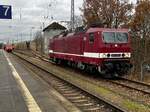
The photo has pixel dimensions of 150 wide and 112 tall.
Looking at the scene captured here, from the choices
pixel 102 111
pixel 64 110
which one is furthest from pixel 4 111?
pixel 102 111

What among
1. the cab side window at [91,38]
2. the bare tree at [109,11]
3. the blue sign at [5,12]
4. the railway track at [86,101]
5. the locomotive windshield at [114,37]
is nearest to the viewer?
the railway track at [86,101]

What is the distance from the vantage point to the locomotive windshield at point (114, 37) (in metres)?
24.0

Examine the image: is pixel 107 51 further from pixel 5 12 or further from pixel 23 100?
pixel 5 12

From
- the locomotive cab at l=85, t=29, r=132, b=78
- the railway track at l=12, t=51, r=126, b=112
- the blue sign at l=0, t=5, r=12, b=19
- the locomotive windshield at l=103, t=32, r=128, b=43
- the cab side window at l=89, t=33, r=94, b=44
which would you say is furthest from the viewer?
the blue sign at l=0, t=5, r=12, b=19

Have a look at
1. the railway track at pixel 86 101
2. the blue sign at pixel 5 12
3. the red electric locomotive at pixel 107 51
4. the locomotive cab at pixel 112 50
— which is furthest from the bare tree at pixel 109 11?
the railway track at pixel 86 101

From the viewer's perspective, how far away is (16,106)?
13273 millimetres

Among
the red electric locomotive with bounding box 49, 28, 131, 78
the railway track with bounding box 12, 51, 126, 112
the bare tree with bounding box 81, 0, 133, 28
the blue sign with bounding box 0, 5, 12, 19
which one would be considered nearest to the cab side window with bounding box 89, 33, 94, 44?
the red electric locomotive with bounding box 49, 28, 131, 78

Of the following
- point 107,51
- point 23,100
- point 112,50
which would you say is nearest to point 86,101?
point 23,100

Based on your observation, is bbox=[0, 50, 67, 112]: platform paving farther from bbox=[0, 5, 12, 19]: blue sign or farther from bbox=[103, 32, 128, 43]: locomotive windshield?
bbox=[0, 5, 12, 19]: blue sign

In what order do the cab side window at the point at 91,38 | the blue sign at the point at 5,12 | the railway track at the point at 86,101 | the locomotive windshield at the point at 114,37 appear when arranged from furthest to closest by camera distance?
the blue sign at the point at 5,12 → the cab side window at the point at 91,38 → the locomotive windshield at the point at 114,37 → the railway track at the point at 86,101

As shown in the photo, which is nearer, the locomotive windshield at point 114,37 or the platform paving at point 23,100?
the platform paving at point 23,100

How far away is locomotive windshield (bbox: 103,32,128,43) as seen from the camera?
2402cm

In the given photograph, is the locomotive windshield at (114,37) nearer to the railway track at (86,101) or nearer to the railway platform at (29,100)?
the railway track at (86,101)

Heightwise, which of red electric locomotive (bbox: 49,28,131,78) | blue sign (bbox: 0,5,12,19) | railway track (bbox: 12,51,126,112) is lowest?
railway track (bbox: 12,51,126,112)
